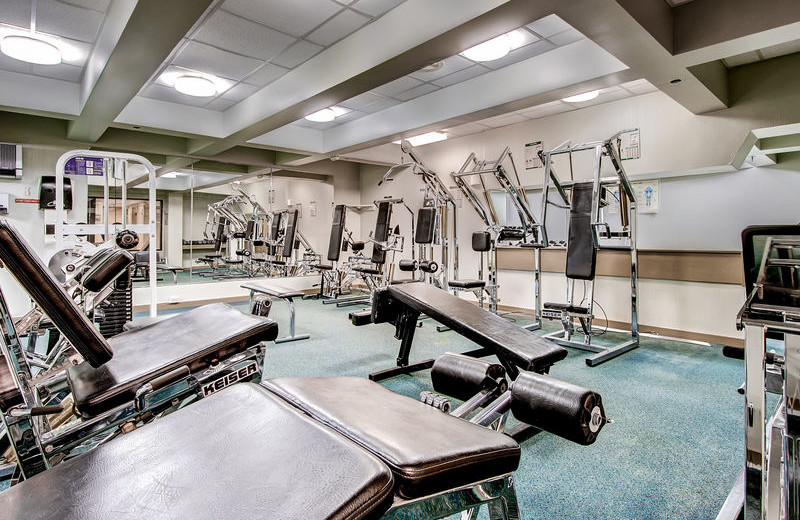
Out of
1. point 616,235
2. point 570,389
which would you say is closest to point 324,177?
point 616,235

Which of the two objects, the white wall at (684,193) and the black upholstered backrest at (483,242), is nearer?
the white wall at (684,193)

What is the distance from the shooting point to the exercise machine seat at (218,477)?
2.04 feet

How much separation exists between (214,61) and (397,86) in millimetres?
1845

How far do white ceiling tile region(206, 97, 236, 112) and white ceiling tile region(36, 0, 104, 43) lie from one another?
157 cm

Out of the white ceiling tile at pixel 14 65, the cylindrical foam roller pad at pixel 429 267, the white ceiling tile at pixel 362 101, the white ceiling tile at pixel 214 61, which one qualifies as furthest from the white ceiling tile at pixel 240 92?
the cylindrical foam roller pad at pixel 429 267

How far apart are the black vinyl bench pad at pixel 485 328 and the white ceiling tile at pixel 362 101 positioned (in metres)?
3.14

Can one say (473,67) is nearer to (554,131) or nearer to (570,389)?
(554,131)

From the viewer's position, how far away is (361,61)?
10.8 feet

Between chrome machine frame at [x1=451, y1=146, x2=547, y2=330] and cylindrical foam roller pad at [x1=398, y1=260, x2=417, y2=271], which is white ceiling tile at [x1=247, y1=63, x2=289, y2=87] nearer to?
chrome machine frame at [x1=451, y1=146, x2=547, y2=330]

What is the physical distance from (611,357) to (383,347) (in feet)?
6.43

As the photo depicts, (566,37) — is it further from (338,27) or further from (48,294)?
(48,294)

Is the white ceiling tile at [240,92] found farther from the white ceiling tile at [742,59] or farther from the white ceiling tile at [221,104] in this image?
the white ceiling tile at [742,59]

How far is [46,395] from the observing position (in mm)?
1388

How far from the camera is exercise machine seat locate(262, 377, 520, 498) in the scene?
2.40ft
